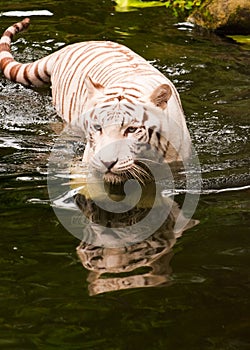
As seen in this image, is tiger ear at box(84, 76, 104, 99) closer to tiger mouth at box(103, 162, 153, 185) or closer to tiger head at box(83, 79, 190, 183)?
tiger head at box(83, 79, 190, 183)

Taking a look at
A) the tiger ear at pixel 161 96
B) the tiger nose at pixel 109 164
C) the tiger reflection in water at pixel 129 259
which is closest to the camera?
the tiger reflection in water at pixel 129 259

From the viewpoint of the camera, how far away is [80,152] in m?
4.53

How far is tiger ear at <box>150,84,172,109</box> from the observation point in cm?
376

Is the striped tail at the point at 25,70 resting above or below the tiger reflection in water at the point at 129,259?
below

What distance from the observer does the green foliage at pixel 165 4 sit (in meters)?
7.73

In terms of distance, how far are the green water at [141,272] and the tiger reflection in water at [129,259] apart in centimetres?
3


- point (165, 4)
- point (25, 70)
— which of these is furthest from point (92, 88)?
point (165, 4)

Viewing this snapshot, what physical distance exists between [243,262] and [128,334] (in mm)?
664

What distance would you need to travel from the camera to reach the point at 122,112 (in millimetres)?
3711

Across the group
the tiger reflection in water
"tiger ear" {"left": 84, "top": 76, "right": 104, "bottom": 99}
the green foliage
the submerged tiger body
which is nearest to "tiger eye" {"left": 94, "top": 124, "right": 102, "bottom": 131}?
the submerged tiger body

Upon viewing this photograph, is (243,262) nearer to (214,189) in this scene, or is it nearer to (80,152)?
(214,189)

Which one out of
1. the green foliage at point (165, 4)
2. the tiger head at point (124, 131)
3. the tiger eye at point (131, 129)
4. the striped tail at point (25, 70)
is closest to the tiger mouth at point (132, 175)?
the tiger head at point (124, 131)

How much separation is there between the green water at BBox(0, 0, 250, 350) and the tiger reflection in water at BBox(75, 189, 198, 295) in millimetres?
27

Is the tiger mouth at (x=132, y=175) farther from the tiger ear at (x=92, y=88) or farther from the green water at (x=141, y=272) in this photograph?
Answer: the tiger ear at (x=92, y=88)
